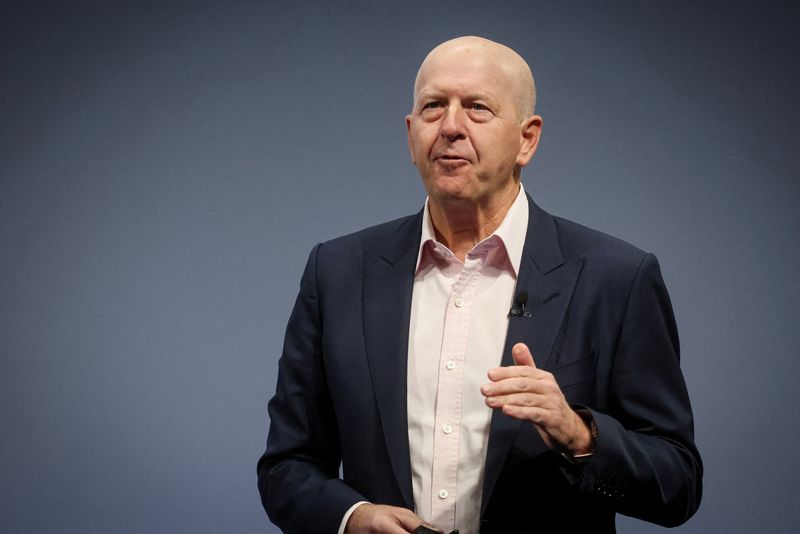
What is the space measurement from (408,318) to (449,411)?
0.19 metres

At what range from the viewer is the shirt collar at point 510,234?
166 centimetres

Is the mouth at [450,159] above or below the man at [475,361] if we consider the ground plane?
above

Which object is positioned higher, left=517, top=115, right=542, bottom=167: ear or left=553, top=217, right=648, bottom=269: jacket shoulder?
left=517, top=115, right=542, bottom=167: ear

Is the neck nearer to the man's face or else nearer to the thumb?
the man's face

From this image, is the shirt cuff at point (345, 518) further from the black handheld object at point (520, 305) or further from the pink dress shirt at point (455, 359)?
the black handheld object at point (520, 305)

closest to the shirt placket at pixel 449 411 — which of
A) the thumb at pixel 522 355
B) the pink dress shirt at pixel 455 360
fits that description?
the pink dress shirt at pixel 455 360

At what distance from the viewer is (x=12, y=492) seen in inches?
110

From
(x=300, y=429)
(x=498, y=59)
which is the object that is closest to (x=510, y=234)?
(x=498, y=59)

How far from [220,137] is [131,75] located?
13.5 inches

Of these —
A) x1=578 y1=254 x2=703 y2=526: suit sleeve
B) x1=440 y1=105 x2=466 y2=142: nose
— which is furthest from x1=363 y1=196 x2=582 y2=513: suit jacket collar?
x1=440 y1=105 x2=466 y2=142: nose

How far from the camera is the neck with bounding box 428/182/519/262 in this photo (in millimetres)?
1693

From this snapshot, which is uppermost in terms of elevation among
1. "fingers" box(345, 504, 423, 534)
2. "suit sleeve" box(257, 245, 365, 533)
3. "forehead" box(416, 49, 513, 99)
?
"forehead" box(416, 49, 513, 99)

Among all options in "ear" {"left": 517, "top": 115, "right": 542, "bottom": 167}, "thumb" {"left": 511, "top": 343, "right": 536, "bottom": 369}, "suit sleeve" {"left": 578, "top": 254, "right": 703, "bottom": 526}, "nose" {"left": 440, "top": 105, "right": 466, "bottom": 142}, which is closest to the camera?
"thumb" {"left": 511, "top": 343, "right": 536, "bottom": 369}

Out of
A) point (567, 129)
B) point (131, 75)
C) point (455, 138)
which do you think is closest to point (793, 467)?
point (567, 129)
